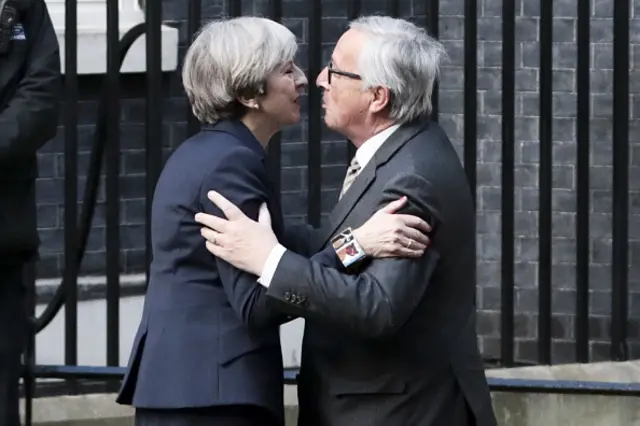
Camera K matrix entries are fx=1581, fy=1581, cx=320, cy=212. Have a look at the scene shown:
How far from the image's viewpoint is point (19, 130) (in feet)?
13.7

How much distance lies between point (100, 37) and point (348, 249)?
3.37 metres

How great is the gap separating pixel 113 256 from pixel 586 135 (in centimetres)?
164

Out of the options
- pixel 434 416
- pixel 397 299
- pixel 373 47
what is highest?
pixel 373 47

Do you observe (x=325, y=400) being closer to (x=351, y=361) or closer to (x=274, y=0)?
(x=351, y=361)

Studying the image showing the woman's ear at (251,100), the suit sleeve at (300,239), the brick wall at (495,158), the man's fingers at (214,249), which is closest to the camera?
the man's fingers at (214,249)

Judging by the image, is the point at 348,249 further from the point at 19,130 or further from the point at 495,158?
the point at 495,158

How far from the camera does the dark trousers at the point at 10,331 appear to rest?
4.27 metres

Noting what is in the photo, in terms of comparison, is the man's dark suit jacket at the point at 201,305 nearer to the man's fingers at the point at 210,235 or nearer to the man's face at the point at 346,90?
the man's fingers at the point at 210,235

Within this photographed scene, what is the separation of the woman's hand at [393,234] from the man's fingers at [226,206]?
254 mm

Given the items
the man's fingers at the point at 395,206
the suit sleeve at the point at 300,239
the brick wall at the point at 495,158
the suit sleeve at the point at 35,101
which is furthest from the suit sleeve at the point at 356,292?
the brick wall at the point at 495,158

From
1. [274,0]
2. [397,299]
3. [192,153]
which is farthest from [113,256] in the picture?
[397,299]

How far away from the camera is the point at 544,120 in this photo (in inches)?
209

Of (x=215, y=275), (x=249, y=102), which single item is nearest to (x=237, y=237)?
(x=215, y=275)

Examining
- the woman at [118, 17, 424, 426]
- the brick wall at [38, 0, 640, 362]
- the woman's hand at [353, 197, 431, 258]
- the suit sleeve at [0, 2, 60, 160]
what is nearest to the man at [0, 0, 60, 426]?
the suit sleeve at [0, 2, 60, 160]
